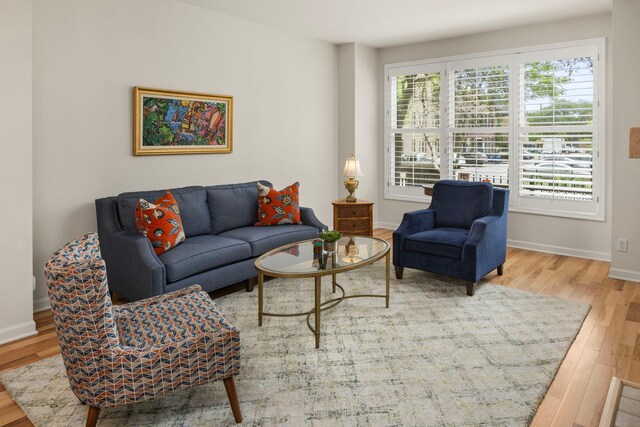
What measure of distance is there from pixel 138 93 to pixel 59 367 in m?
2.43

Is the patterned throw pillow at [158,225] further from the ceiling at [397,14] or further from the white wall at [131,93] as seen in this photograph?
the ceiling at [397,14]

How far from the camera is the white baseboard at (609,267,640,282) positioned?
448 centimetres

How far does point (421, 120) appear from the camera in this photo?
6582 millimetres

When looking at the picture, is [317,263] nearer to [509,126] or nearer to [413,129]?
[509,126]

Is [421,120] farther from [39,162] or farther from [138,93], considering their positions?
[39,162]

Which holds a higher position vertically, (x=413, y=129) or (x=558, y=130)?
(x=413, y=129)

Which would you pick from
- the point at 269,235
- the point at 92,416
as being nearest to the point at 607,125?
the point at 269,235

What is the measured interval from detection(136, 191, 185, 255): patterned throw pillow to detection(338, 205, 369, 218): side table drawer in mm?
2140

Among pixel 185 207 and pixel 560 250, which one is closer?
pixel 185 207

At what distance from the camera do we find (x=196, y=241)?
405 centimetres

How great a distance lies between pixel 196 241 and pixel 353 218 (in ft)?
6.79

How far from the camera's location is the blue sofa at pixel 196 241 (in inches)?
140

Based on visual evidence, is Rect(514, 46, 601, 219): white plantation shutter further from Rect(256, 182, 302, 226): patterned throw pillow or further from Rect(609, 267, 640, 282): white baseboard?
Rect(256, 182, 302, 226): patterned throw pillow

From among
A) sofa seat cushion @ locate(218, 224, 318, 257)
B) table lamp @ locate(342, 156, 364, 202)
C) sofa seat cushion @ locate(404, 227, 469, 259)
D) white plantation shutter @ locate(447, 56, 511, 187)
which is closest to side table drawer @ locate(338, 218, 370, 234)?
table lamp @ locate(342, 156, 364, 202)
